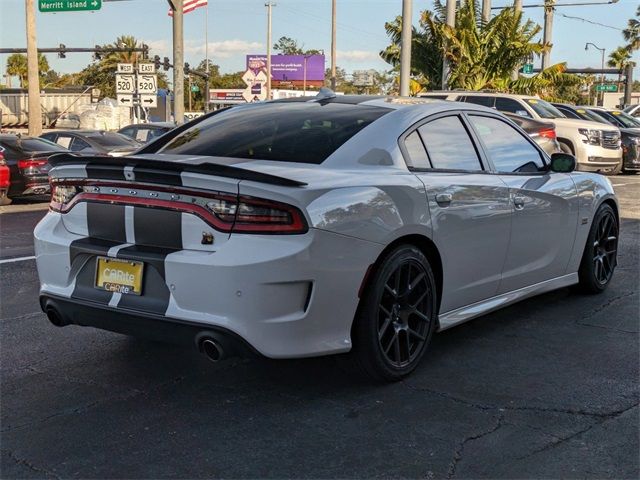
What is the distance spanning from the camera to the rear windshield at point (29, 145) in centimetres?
1387

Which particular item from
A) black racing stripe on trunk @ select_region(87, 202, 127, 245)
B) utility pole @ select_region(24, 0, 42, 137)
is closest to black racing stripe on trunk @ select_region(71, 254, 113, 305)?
black racing stripe on trunk @ select_region(87, 202, 127, 245)

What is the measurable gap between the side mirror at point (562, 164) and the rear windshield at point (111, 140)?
39.5 feet

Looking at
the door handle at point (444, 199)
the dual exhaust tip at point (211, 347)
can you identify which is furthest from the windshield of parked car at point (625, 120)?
the dual exhaust tip at point (211, 347)

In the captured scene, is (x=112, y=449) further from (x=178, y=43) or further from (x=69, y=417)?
(x=178, y=43)

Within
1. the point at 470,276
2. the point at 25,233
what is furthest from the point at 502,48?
the point at 470,276

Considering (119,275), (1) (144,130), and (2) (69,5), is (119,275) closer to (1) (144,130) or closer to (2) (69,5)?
(1) (144,130)

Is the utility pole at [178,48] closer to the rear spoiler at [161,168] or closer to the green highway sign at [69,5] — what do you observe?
the green highway sign at [69,5]

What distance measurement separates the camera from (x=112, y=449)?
3305mm

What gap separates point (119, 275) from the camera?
375 centimetres

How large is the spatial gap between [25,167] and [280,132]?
10.3m

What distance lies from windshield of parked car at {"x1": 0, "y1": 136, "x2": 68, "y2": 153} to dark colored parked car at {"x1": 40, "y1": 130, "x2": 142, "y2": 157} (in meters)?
1.29

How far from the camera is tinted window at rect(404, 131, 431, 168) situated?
437cm

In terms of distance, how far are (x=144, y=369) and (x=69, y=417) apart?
28.8 inches

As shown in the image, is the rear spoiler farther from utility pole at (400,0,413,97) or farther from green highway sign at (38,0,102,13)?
green highway sign at (38,0,102,13)
